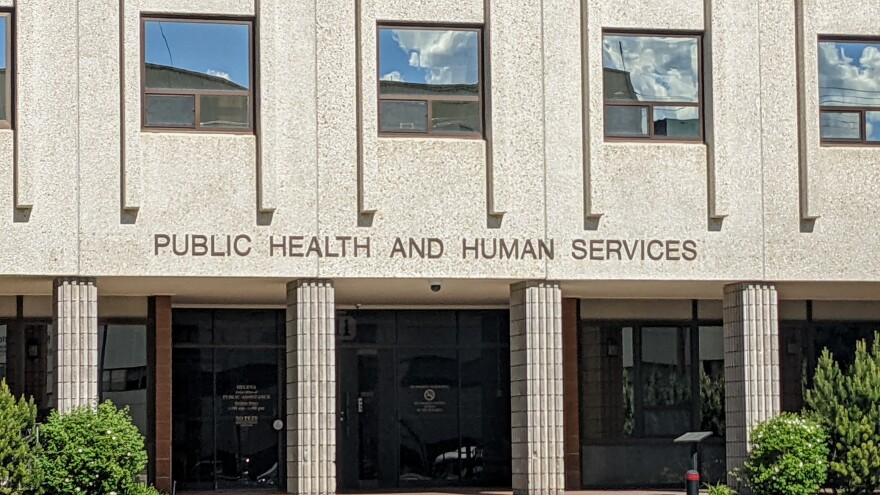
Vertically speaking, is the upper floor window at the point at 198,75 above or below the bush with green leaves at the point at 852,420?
above

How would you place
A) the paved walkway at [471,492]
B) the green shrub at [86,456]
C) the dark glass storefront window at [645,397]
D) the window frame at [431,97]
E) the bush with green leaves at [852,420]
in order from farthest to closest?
the dark glass storefront window at [645,397]
the paved walkway at [471,492]
the window frame at [431,97]
the bush with green leaves at [852,420]
the green shrub at [86,456]

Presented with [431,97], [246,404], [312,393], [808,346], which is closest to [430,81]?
[431,97]

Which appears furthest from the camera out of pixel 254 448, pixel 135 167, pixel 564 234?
pixel 254 448

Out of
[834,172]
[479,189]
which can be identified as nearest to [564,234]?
[479,189]

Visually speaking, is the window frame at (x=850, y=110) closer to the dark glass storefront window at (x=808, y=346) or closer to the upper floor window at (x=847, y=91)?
the upper floor window at (x=847, y=91)

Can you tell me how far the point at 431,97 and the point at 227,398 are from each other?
7.11m

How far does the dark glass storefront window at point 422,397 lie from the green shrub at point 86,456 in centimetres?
695

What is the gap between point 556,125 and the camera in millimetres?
22906

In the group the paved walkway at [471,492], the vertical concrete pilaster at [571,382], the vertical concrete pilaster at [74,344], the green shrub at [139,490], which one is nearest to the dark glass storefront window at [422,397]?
the paved walkway at [471,492]

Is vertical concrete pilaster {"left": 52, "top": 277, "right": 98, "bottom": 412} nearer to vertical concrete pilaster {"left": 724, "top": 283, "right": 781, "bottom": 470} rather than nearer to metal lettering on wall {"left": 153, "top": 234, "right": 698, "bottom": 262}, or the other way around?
metal lettering on wall {"left": 153, "top": 234, "right": 698, "bottom": 262}

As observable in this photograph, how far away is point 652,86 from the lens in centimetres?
2356

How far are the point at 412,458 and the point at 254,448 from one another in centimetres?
281

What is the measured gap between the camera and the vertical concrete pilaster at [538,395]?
2267 cm

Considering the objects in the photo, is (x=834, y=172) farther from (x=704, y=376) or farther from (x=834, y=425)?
(x=704, y=376)
